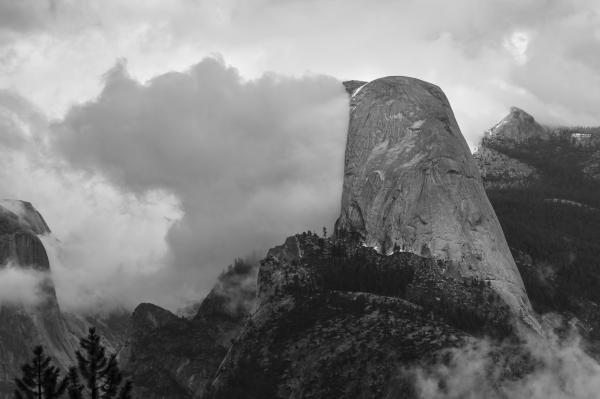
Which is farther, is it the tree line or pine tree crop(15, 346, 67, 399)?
the tree line

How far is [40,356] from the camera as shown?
142625mm

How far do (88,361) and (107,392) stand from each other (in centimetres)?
407

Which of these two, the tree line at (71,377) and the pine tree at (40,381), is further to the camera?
the tree line at (71,377)

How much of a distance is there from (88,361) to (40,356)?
9179 millimetres

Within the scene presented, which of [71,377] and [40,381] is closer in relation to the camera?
[40,381]

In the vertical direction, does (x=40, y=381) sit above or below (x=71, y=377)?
below

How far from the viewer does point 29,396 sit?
143625 mm

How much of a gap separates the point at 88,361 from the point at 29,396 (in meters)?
9.29

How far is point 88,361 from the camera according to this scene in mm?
150875

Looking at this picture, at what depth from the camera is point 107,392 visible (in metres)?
151

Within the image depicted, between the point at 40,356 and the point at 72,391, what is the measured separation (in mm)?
5442

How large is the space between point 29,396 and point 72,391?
4.50 m

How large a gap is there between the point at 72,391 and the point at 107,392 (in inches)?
281

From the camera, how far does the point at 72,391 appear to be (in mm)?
144875
